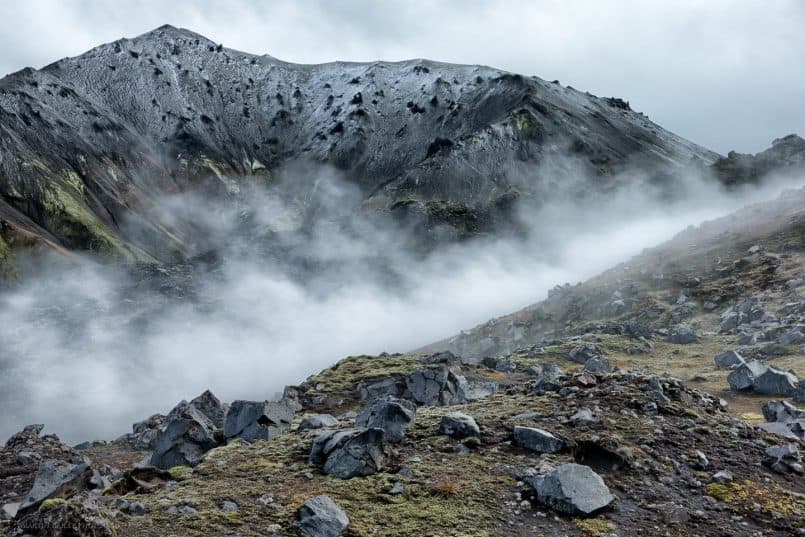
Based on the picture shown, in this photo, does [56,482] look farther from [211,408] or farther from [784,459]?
[784,459]

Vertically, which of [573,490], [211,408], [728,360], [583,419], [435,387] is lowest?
[728,360]

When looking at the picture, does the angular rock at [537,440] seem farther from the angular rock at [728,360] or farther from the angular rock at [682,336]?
the angular rock at [682,336]

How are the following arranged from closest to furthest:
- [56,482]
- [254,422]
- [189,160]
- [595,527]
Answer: [595,527]
[56,482]
[254,422]
[189,160]

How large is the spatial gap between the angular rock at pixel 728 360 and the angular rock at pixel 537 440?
670 inches

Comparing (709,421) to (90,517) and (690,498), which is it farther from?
(90,517)

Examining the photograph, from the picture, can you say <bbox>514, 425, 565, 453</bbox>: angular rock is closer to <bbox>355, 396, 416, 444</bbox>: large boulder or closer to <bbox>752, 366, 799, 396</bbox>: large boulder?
<bbox>355, 396, 416, 444</bbox>: large boulder

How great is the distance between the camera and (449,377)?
23.5 m

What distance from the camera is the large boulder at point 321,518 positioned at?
32.6 feet

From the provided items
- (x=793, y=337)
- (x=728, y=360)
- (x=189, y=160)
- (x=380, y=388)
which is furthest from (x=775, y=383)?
(x=189, y=160)

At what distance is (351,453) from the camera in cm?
1252

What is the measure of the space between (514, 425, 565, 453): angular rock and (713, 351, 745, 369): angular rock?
55.8 ft

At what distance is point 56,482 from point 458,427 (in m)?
9.28

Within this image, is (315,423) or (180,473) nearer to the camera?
(180,473)

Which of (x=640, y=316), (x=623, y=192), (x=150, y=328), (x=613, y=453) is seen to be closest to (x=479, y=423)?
(x=613, y=453)
